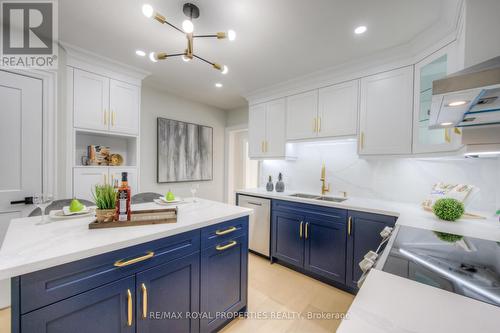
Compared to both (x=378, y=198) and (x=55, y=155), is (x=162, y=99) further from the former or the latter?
(x=378, y=198)

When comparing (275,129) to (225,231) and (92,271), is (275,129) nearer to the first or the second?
(225,231)

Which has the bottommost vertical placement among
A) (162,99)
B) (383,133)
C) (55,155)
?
(55,155)

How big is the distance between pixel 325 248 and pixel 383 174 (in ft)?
3.76

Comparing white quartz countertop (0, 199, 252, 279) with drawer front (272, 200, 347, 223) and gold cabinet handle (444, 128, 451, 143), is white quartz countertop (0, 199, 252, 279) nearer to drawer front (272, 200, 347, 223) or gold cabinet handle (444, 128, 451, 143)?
drawer front (272, 200, 347, 223)

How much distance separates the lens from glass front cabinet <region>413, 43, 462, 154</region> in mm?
1618

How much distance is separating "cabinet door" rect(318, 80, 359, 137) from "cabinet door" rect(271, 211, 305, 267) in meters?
1.17

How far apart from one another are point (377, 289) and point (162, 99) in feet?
12.0

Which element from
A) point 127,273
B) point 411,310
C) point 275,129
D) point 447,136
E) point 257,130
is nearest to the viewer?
point 411,310

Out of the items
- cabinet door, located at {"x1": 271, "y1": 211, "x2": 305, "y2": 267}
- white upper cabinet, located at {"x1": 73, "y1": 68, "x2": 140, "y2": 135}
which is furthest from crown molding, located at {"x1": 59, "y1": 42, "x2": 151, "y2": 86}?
cabinet door, located at {"x1": 271, "y1": 211, "x2": 305, "y2": 267}

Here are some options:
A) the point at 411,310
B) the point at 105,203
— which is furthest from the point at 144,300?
the point at 411,310

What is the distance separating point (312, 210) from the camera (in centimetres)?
230

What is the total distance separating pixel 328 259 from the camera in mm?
2188

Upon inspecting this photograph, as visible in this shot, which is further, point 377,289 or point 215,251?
point 215,251

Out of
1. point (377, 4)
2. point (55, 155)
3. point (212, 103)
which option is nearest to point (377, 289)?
point (377, 4)
